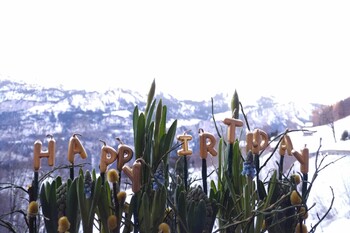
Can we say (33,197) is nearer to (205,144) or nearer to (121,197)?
(121,197)

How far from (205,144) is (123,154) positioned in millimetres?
147

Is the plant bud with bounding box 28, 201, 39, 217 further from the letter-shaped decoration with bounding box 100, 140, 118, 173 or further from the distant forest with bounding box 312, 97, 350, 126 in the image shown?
the distant forest with bounding box 312, 97, 350, 126

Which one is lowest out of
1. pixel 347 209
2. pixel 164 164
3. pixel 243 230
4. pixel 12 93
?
pixel 347 209

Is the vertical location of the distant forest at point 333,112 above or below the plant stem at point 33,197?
above

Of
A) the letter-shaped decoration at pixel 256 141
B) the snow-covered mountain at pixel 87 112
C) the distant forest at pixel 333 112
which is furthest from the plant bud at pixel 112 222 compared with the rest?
the snow-covered mountain at pixel 87 112

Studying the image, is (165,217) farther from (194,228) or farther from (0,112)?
(0,112)

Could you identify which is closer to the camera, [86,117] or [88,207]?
[88,207]

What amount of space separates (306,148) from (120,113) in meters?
72.1

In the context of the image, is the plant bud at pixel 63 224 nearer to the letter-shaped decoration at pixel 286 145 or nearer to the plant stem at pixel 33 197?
the plant stem at pixel 33 197

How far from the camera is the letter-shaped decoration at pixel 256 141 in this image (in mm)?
693

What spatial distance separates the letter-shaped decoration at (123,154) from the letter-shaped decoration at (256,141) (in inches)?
7.6

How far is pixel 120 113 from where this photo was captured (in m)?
72.2

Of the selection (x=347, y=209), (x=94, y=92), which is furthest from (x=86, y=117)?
(x=347, y=209)

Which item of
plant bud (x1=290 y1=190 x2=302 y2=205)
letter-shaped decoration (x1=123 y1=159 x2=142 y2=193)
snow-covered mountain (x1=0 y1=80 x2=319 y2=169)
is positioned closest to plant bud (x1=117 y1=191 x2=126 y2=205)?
letter-shaped decoration (x1=123 y1=159 x2=142 y2=193)
